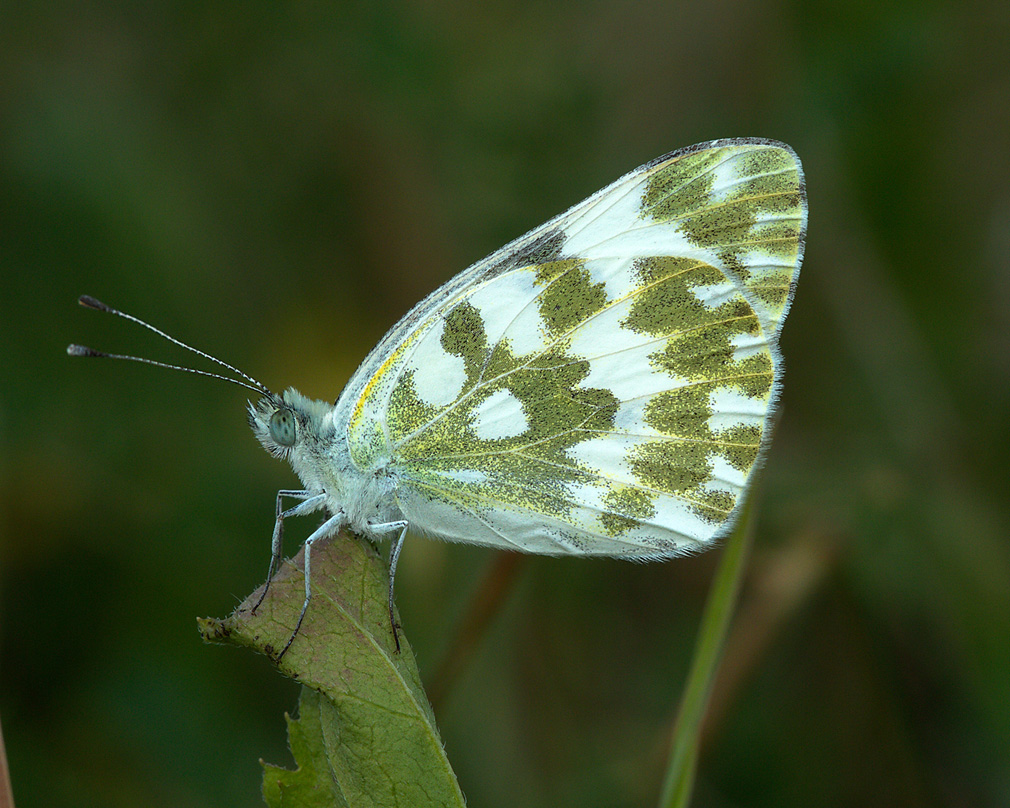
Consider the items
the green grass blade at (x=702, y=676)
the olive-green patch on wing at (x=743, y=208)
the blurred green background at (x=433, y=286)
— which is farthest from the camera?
the blurred green background at (x=433, y=286)

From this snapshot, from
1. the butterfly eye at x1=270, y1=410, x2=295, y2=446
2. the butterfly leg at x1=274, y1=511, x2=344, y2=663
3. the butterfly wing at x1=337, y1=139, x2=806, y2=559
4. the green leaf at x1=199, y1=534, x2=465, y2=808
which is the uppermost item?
the butterfly wing at x1=337, y1=139, x2=806, y2=559

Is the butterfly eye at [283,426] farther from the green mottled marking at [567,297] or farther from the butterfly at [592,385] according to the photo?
the green mottled marking at [567,297]

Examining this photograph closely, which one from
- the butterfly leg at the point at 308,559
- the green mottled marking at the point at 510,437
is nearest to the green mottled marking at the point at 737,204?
the green mottled marking at the point at 510,437

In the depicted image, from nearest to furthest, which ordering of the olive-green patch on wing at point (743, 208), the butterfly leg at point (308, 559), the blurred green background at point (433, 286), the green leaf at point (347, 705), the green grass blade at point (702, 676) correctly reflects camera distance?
1. the green leaf at point (347, 705)
2. the butterfly leg at point (308, 559)
3. the green grass blade at point (702, 676)
4. the olive-green patch on wing at point (743, 208)
5. the blurred green background at point (433, 286)

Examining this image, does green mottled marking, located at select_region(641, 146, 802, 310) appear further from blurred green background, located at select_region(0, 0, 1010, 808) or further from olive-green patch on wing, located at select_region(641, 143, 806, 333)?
blurred green background, located at select_region(0, 0, 1010, 808)

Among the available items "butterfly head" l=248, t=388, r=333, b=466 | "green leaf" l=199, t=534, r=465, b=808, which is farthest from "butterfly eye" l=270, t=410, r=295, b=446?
"green leaf" l=199, t=534, r=465, b=808

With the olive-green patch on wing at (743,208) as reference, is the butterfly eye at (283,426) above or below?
below
